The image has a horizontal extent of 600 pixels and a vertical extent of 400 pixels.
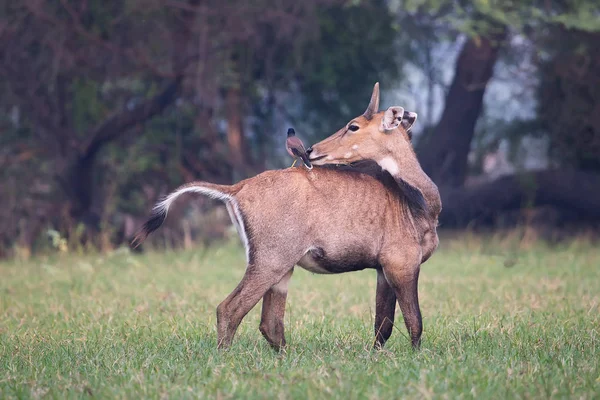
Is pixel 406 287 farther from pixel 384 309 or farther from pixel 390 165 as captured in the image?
→ pixel 390 165

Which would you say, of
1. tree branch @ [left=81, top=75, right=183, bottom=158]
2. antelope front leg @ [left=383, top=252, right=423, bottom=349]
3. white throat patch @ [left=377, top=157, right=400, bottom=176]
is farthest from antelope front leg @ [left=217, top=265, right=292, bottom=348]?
tree branch @ [left=81, top=75, right=183, bottom=158]

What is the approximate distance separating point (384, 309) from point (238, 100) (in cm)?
1135

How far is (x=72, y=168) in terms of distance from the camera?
53.3 ft

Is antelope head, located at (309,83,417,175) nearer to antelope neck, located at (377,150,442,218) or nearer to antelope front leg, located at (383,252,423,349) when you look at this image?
antelope neck, located at (377,150,442,218)

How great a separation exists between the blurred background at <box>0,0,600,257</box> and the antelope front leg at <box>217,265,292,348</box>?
855 cm

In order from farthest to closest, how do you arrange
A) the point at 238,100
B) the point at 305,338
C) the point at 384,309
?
the point at 238,100 → the point at 305,338 → the point at 384,309

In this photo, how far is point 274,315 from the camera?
619 centimetres

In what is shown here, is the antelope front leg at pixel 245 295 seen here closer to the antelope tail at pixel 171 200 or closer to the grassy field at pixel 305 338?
the grassy field at pixel 305 338

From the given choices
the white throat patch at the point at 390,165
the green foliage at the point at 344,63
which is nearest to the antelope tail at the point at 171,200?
the white throat patch at the point at 390,165

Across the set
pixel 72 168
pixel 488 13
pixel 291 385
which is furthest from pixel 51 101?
pixel 291 385

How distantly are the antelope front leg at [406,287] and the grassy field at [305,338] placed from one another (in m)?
0.17

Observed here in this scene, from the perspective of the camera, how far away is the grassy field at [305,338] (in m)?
4.71

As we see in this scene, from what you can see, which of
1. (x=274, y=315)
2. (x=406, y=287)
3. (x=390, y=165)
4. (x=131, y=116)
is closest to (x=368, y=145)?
(x=390, y=165)

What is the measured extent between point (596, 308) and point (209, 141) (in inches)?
409
